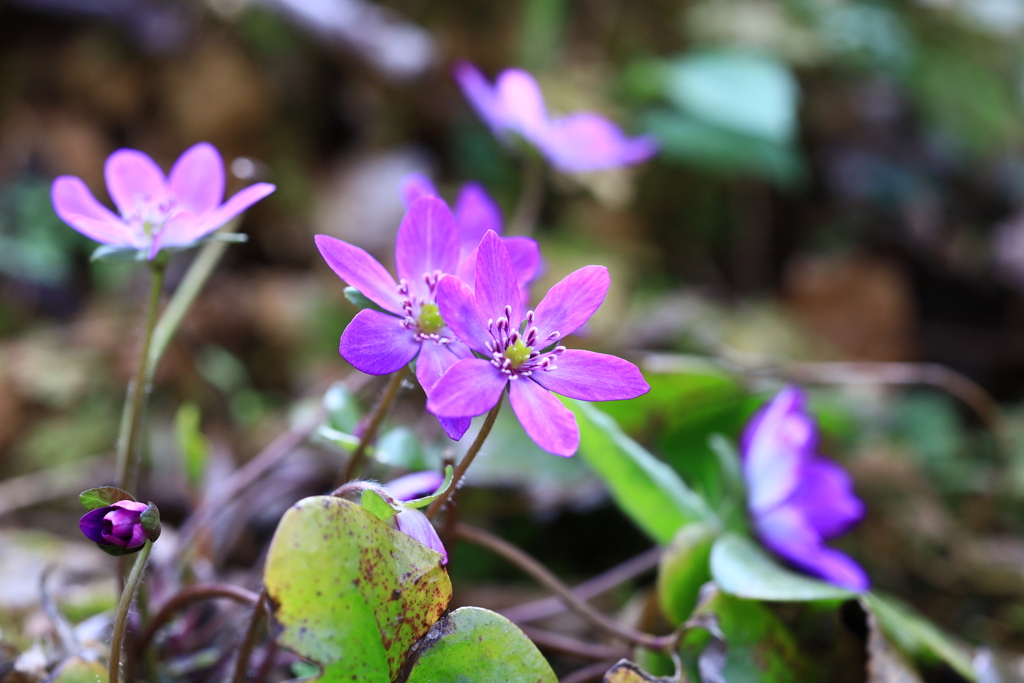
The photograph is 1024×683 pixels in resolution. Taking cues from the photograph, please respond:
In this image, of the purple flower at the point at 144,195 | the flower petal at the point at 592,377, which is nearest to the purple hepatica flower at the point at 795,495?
the flower petal at the point at 592,377

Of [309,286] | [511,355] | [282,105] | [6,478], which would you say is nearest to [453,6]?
[282,105]

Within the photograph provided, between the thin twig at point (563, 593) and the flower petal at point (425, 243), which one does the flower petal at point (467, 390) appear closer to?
the flower petal at point (425, 243)

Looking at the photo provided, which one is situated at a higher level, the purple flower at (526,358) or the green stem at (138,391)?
the purple flower at (526,358)

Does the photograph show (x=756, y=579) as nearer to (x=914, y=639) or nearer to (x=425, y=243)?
(x=914, y=639)

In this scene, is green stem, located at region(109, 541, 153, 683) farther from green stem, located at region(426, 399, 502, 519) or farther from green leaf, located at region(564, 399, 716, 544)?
green leaf, located at region(564, 399, 716, 544)


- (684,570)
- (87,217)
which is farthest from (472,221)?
(684,570)

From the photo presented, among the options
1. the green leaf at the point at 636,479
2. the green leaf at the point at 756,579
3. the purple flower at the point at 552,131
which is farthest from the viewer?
the purple flower at the point at 552,131
